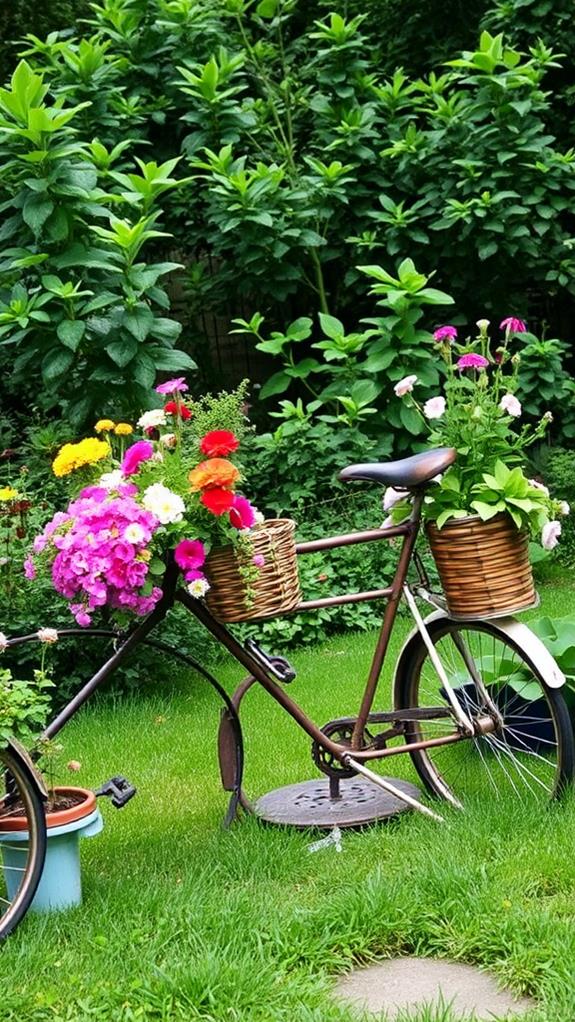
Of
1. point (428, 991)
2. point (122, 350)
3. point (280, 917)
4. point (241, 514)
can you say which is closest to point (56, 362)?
point (122, 350)

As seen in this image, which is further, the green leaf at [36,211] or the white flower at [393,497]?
the green leaf at [36,211]

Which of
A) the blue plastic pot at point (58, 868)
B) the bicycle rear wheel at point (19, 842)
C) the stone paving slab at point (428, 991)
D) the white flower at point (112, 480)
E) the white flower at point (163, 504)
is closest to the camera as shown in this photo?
the stone paving slab at point (428, 991)

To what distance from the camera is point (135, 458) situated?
3.32 meters

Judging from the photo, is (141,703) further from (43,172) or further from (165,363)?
(43,172)

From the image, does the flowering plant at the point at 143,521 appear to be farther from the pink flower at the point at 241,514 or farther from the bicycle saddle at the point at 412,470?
the bicycle saddle at the point at 412,470

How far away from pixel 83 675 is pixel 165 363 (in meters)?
1.58

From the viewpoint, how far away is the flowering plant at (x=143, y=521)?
3125 mm

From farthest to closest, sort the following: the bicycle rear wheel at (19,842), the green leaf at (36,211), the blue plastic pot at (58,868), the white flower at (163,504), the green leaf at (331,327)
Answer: the green leaf at (331,327) → the green leaf at (36,211) → the white flower at (163,504) → the blue plastic pot at (58,868) → the bicycle rear wheel at (19,842)

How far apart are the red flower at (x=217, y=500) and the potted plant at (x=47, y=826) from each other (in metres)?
0.54

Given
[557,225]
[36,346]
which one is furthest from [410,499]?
[557,225]

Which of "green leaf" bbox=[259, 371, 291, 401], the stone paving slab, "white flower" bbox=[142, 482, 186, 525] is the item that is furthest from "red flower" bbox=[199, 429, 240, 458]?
"green leaf" bbox=[259, 371, 291, 401]

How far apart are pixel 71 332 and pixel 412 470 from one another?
8.66 feet

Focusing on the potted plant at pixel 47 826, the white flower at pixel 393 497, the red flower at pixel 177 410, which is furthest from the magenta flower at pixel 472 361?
the potted plant at pixel 47 826

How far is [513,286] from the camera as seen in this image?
8430mm
